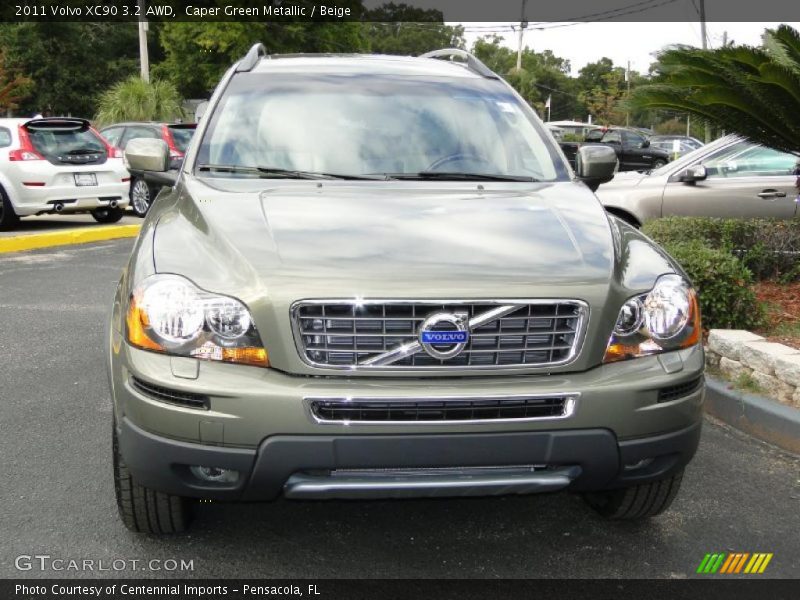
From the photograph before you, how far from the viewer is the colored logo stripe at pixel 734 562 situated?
3197mm

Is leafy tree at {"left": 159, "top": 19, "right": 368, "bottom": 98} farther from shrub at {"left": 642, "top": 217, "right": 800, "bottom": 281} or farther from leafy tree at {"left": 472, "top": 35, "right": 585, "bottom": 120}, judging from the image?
leafy tree at {"left": 472, "top": 35, "right": 585, "bottom": 120}

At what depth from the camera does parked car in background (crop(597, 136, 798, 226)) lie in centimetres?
842

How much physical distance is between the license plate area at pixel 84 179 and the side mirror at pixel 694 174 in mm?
8116

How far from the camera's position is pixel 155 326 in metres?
2.79

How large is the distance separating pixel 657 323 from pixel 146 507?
73.9 inches

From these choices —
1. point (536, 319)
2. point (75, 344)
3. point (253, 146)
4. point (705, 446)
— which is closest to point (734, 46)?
point (705, 446)

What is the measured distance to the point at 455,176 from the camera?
3912 mm

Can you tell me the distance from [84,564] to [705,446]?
297cm

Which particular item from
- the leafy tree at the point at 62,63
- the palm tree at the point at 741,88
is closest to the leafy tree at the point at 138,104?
the leafy tree at the point at 62,63

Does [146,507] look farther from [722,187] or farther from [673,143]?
[673,143]

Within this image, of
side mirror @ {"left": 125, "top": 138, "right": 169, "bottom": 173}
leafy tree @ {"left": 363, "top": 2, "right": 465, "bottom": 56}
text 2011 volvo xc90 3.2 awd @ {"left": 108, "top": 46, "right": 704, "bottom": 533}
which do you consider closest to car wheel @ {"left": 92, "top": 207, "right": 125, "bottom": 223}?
side mirror @ {"left": 125, "top": 138, "right": 169, "bottom": 173}

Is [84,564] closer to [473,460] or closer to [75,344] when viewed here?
[473,460]

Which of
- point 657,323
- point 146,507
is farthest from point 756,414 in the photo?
point 146,507

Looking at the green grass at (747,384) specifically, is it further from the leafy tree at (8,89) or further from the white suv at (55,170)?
the leafy tree at (8,89)
